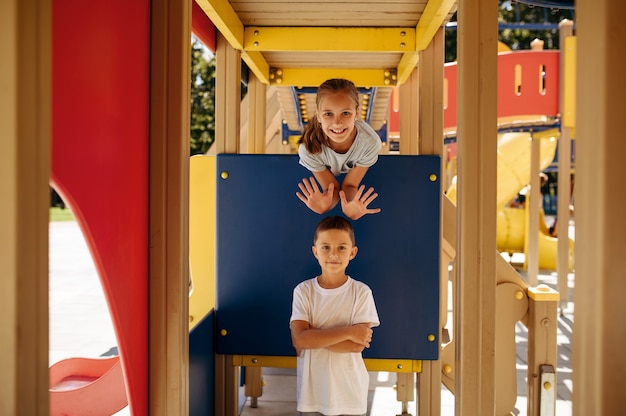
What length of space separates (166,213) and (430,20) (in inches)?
69.0

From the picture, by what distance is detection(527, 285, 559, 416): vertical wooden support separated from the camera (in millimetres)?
2562

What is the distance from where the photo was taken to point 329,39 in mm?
3258

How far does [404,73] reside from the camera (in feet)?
13.3

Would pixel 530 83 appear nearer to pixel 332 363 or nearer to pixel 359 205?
pixel 359 205

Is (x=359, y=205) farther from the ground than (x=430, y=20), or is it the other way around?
(x=430, y=20)

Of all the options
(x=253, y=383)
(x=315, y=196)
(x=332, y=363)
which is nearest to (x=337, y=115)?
(x=315, y=196)

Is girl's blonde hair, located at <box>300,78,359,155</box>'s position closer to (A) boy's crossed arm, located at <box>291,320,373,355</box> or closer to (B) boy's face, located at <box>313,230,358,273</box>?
(B) boy's face, located at <box>313,230,358,273</box>

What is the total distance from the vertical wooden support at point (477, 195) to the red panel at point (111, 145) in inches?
40.8

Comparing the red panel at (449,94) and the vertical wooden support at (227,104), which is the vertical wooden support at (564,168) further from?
the vertical wooden support at (227,104)

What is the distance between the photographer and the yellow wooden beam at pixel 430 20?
8.54 feet

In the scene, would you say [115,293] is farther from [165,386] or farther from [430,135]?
[430,135]
